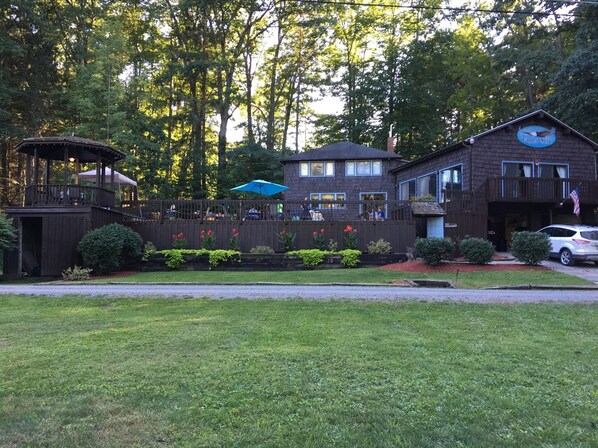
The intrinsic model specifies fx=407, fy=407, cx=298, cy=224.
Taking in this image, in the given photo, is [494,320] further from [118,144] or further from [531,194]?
[118,144]

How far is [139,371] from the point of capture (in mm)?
3967

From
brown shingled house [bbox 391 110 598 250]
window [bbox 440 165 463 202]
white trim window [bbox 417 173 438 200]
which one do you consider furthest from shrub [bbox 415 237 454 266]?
white trim window [bbox 417 173 438 200]

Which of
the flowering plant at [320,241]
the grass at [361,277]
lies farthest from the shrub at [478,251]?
the flowering plant at [320,241]

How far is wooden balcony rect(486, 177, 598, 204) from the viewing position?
18.3 m

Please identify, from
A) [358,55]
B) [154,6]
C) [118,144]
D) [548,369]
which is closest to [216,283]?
[548,369]

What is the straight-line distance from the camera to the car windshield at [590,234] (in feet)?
48.3

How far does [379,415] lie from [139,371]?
7.71ft

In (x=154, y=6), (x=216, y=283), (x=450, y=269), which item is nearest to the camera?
(x=216, y=283)

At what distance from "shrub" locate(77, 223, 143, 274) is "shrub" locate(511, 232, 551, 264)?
45.5 feet

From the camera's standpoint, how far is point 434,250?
14.0 m

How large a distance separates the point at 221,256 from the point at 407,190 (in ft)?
49.1

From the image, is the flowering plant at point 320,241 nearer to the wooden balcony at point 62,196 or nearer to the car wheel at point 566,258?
the wooden balcony at point 62,196

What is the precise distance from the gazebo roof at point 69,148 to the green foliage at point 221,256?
616 cm

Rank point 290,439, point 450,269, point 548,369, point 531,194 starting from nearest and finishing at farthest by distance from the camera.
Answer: point 290,439, point 548,369, point 450,269, point 531,194
